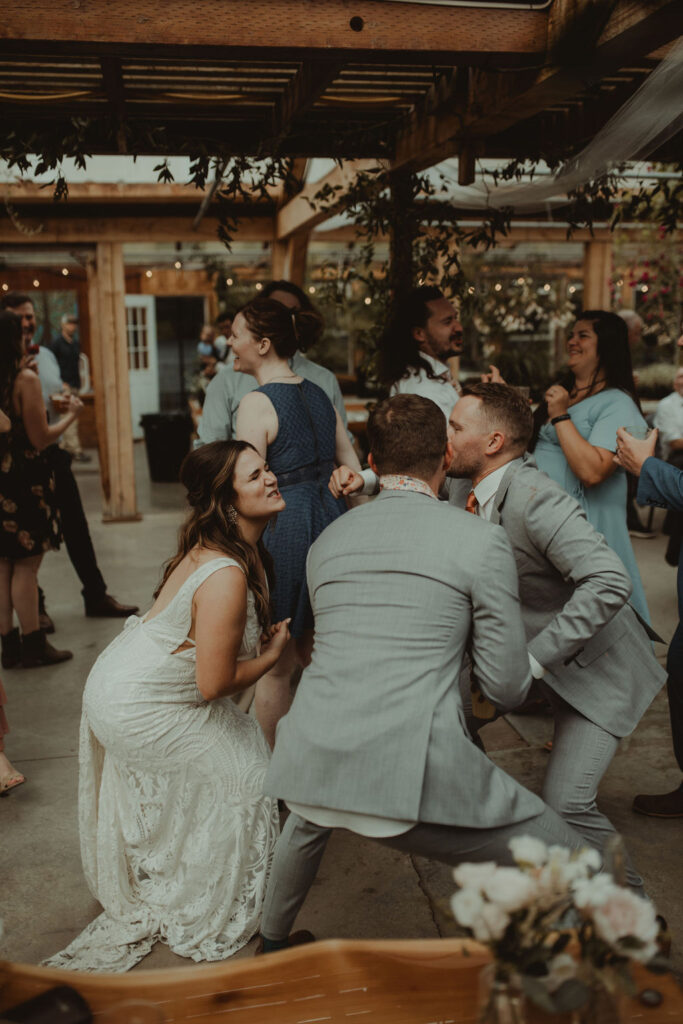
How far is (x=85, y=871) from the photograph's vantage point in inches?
100

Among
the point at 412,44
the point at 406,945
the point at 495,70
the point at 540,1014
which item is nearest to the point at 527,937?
the point at 540,1014

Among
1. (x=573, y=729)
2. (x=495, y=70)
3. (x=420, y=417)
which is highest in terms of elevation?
(x=495, y=70)

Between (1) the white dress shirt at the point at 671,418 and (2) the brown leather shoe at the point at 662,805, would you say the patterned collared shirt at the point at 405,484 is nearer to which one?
(2) the brown leather shoe at the point at 662,805

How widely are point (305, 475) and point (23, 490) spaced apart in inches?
69.5

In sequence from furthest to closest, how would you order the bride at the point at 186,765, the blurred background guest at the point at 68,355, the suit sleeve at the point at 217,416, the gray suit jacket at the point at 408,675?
1. the blurred background guest at the point at 68,355
2. the suit sleeve at the point at 217,416
3. the bride at the point at 186,765
4. the gray suit jacket at the point at 408,675

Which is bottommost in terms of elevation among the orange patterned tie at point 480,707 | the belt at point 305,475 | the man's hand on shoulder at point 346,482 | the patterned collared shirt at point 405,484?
the orange patterned tie at point 480,707

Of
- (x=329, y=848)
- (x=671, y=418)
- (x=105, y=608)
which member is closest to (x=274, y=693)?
(x=329, y=848)

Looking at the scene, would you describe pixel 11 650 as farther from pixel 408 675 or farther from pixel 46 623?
pixel 408 675

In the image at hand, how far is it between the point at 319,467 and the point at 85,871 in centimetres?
144

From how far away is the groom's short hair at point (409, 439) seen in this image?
2.05 meters

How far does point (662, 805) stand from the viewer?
3.08 meters

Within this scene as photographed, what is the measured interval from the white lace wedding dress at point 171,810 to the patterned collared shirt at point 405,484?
1.73 ft

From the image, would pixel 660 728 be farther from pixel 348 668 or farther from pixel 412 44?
pixel 412 44

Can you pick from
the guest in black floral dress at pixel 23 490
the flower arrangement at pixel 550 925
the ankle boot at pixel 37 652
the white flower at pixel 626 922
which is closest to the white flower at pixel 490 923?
the flower arrangement at pixel 550 925
